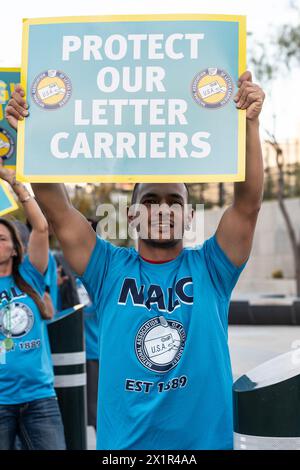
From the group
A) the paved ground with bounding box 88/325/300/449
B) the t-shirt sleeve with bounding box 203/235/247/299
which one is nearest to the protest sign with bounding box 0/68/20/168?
the t-shirt sleeve with bounding box 203/235/247/299

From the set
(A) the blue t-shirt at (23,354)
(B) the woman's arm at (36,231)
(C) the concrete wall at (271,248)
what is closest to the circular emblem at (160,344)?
(B) the woman's arm at (36,231)

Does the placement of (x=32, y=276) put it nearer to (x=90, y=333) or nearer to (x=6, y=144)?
(x=6, y=144)

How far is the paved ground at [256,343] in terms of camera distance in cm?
1223

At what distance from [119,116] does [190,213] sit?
44 cm

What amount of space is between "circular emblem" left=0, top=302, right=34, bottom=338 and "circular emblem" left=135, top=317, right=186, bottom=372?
2.01m

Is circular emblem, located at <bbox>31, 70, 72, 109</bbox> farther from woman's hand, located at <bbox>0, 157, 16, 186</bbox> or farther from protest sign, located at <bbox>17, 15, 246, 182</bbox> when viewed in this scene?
woman's hand, located at <bbox>0, 157, 16, 186</bbox>

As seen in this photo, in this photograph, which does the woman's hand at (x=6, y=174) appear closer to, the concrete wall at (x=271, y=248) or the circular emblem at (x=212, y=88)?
the circular emblem at (x=212, y=88)

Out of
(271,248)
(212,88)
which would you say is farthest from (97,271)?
(271,248)

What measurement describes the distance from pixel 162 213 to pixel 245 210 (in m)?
0.28

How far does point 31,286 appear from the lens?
4.94 meters

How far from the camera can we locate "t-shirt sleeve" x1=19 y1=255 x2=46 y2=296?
499 cm

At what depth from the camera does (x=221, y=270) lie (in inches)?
117
